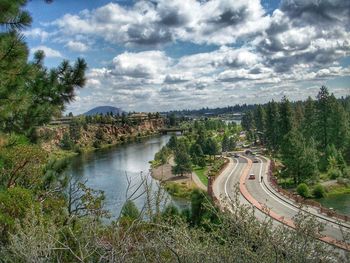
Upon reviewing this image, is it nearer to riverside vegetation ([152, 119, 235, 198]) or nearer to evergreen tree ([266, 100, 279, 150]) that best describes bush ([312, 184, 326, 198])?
riverside vegetation ([152, 119, 235, 198])

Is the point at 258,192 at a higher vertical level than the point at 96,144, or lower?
higher

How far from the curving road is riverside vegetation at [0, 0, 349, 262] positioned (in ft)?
35.3

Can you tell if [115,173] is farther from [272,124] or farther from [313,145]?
[313,145]

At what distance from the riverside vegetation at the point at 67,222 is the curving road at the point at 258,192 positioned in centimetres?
1075

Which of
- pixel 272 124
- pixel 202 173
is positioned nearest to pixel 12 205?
pixel 202 173

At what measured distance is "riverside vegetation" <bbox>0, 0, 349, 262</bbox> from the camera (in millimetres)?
4645

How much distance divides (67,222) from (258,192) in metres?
29.9

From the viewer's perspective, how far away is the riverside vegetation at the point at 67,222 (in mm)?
4645

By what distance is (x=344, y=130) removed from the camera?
4944 centimetres

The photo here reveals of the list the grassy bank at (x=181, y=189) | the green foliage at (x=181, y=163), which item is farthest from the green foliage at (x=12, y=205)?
the green foliage at (x=181, y=163)

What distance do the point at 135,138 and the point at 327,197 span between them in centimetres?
10317

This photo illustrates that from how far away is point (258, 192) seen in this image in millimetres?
36000

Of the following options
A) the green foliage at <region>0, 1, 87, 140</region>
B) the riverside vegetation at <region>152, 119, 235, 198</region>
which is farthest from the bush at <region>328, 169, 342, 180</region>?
the green foliage at <region>0, 1, 87, 140</region>

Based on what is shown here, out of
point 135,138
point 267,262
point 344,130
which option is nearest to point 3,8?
point 267,262
